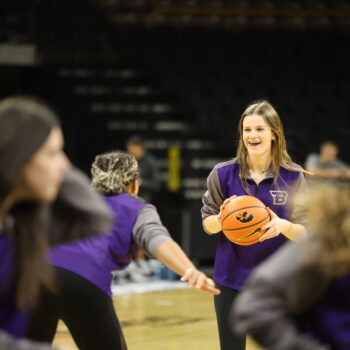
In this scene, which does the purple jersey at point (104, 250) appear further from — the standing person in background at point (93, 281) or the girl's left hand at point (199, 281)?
the girl's left hand at point (199, 281)

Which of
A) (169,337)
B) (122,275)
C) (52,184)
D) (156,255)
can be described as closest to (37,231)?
(52,184)

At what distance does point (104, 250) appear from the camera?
11.4 feet

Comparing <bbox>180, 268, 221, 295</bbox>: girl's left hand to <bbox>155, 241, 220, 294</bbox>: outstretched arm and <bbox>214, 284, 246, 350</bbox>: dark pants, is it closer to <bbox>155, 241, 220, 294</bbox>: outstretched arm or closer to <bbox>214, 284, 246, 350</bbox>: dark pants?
<bbox>155, 241, 220, 294</bbox>: outstretched arm

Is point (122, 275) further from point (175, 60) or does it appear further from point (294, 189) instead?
point (294, 189)

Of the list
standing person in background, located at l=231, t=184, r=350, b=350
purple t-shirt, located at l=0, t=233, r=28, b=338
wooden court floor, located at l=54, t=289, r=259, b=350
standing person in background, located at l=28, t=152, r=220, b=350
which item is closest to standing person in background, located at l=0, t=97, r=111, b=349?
purple t-shirt, located at l=0, t=233, r=28, b=338

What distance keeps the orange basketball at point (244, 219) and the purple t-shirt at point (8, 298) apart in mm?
1962

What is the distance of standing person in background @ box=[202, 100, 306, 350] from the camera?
4.24m

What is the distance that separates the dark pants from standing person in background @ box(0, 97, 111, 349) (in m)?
2.02

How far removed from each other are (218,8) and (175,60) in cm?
198

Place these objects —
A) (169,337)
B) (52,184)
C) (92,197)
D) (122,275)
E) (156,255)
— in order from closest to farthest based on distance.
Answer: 1. (52,184)
2. (92,197)
3. (156,255)
4. (169,337)
5. (122,275)

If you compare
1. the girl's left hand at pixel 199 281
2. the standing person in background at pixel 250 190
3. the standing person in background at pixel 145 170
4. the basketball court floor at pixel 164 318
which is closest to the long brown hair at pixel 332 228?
the girl's left hand at pixel 199 281

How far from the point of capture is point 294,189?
14.3 feet

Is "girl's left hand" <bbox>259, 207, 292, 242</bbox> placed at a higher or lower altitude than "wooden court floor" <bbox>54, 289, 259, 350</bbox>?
higher

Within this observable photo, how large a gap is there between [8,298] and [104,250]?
49.9 inches
